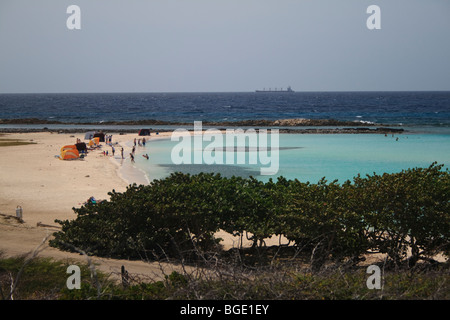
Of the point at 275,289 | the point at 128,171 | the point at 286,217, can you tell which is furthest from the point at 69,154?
the point at 275,289

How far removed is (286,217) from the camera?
42.8ft

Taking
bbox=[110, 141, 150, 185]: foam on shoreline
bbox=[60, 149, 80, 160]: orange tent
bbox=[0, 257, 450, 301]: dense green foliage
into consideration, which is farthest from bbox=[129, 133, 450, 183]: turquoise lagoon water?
bbox=[0, 257, 450, 301]: dense green foliage

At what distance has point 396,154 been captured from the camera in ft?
130

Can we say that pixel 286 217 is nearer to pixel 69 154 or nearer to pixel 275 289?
pixel 275 289

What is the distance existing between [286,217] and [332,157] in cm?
2612

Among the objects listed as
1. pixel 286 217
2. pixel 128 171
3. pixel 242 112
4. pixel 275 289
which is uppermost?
pixel 242 112

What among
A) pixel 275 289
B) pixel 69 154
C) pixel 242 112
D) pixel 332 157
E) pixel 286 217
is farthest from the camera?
pixel 242 112

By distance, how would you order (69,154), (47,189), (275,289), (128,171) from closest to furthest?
(275,289) → (47,189) → (128,171) → (69,154)

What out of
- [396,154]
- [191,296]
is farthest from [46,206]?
[396,154]

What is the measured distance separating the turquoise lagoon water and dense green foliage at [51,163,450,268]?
14.7 m

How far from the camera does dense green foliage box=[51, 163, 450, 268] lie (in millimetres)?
12083

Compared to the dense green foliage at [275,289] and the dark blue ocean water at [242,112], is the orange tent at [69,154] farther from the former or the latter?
the dark blue ocean water at [242,112]

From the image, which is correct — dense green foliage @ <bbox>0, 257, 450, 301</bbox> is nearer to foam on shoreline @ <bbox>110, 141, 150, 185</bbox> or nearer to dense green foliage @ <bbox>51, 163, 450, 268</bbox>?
dense green foliage @ <bbox>51, 163, 450, 268</bbox>
